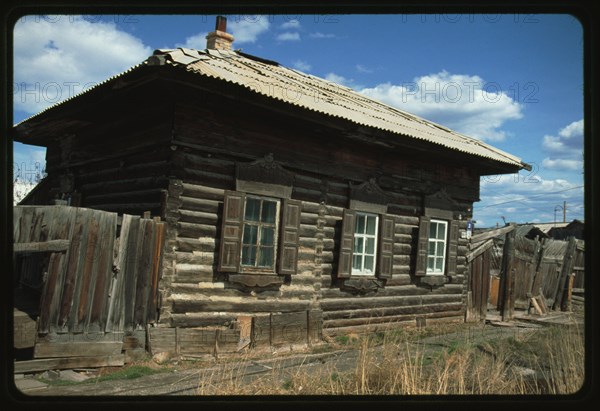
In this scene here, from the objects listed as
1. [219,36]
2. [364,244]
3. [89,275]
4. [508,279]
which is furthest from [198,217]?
[508,279]

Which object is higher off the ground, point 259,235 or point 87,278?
point 259,235

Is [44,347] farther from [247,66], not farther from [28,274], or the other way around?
[247,66]

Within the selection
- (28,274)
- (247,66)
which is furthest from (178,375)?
(247,66)

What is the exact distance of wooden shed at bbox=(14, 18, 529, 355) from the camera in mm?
6613

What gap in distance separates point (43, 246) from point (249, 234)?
2.97 metres

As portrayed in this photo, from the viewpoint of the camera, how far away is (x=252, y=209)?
7426 mm

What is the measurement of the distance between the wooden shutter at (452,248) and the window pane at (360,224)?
2817 millimetres

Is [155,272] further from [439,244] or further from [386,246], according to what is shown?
[439,244]

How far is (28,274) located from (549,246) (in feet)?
46.3

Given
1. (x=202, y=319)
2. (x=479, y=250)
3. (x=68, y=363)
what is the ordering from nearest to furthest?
(x=68, y=363), (x=202, y=319), (x=479, y=250)

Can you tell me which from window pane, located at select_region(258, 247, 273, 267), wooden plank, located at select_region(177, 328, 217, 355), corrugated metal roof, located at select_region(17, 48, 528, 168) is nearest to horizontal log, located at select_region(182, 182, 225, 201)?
window pane, located at select_region(258, 247, 273, 267)

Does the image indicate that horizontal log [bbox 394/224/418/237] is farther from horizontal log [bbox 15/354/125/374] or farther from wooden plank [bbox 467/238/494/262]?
horizontal log [bbox 15/354/125/374]

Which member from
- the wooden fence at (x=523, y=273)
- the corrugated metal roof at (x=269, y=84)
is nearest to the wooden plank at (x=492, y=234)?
the wooden fence at (x=523, y=273)

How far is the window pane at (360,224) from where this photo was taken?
9.05 m
